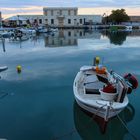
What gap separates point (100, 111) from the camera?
8648 mm

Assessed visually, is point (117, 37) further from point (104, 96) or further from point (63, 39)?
point (104, 96)

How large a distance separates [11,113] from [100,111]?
4263mm

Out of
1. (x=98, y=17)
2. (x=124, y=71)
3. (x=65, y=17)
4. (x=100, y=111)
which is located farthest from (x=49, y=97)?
(x=98, y=17)

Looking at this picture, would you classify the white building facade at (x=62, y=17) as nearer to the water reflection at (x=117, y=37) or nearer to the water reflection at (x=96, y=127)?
the water reflection at (x=117, y=37)

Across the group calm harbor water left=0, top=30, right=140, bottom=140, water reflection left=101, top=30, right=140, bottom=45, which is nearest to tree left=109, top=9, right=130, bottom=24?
water reflection left=101, top=30, right=140, bottom=45

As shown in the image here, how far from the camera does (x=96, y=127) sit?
9156 mm

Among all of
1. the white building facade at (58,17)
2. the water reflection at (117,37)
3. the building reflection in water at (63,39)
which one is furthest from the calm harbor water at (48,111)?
the white building facade at (58,17)

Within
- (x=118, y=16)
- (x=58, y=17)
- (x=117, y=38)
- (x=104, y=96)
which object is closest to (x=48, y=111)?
(x=104, y=96)

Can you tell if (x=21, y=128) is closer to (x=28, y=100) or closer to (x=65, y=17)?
(x=28, y=100)

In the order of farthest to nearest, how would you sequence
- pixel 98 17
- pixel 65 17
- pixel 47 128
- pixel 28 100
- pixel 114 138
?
1. pixel 98 17
2. pixel 65 17
3. pixel 28 100
4. pixel 47 128
5. pixel 114 138

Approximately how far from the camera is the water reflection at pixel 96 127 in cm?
875

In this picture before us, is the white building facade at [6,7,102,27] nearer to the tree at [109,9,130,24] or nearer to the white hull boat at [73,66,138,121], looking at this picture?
the tree at [109,9,130,24]

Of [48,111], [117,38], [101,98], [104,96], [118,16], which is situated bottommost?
[117,38]

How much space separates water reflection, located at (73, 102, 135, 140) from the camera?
8.75 meters
